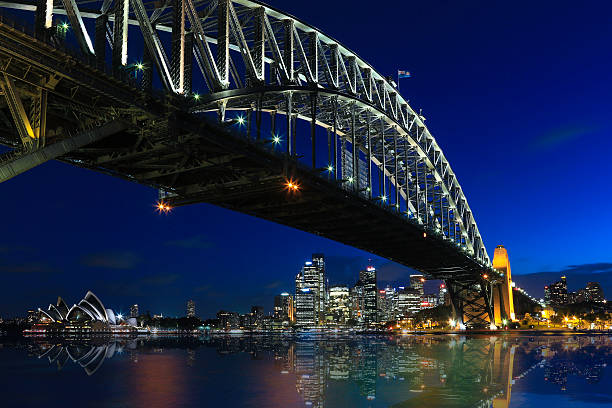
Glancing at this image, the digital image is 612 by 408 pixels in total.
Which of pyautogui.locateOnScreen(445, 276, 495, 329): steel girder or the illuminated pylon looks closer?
pyautogui.locateOnScreen(445, 276, 495, 329): steel girder

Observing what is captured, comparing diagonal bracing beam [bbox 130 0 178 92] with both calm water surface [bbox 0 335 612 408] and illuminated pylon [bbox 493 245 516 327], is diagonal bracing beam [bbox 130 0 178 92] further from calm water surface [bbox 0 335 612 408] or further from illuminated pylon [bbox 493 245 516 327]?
illuminated pylon [bbox 493 245 516 327]

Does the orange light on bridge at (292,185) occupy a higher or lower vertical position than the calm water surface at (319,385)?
higher

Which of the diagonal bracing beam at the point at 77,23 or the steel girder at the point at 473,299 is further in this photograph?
the steel girder at the point at 473,299

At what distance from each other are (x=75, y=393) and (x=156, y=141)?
1589 cm

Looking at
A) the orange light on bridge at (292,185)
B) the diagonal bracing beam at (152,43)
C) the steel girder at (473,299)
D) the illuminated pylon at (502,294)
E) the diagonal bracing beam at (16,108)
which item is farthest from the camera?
the illuminated pylon at (502,294)

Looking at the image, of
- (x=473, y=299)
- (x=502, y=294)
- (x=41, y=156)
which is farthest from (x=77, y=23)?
(x=502, y=294)

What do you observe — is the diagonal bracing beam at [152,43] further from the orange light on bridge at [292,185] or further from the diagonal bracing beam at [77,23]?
the orange light on bridge at [292,185]

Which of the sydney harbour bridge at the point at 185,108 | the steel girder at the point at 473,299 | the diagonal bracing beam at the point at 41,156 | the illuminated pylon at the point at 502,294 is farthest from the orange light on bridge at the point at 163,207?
the illuminated pylon at the point at 502,294

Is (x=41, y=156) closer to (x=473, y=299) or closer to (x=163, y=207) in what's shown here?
(x=163, y=207)

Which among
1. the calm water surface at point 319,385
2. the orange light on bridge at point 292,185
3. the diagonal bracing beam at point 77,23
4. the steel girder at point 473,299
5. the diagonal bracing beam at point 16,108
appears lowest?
the calm water surface at point 319,385

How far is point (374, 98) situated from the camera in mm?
81188

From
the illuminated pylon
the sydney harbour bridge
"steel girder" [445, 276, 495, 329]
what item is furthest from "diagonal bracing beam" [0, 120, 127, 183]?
the illuminated pylon

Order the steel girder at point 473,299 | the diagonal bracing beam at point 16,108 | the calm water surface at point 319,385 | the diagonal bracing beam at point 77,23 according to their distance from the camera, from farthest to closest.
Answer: the steel girder at point 473,299, the diagonal bracing beam at point 77,23, the diagonal bracing beam at point 16,108, the calm water surface at point 319,385

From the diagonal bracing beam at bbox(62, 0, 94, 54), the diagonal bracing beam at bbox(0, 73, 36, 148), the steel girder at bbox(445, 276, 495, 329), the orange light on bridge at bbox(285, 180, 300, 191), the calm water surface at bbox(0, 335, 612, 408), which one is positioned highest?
the diagonal bracing beam at bbox(62, 0, 94, 54)
